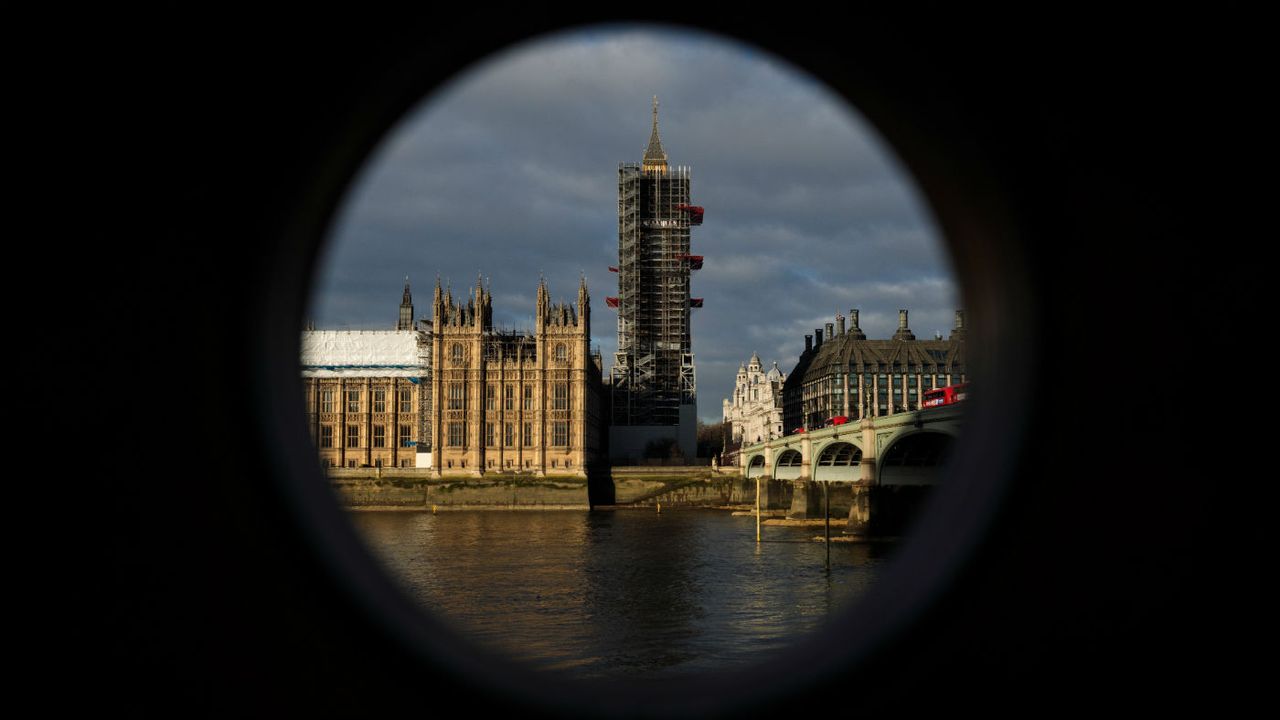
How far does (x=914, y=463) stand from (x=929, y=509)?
51768mm

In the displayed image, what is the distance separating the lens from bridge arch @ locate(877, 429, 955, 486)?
51.1 m

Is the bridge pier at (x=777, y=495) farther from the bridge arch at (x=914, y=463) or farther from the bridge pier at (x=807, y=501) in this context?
the bridge arch at (x=914, y=463)

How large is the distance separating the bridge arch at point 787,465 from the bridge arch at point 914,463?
41.7 ft

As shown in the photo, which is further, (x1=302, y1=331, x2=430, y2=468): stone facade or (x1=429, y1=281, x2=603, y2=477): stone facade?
(x1=302, y1=331, x2=430, y2=468): stone facade

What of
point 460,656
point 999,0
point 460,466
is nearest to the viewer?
point 999,0

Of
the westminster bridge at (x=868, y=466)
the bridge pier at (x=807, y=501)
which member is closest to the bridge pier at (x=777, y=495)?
the westminster bridge at (x=868, y=466)

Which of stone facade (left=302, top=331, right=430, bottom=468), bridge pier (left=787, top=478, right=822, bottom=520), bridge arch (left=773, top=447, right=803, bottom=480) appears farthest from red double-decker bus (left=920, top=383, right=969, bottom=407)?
stone facade (left=302, top=331, right=430, bottom=468)

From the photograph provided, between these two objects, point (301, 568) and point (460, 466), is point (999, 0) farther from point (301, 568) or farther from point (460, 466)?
point (460, 466)

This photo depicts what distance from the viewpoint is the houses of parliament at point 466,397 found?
73938 millimetres

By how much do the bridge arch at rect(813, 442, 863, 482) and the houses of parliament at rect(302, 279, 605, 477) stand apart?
2199 cm

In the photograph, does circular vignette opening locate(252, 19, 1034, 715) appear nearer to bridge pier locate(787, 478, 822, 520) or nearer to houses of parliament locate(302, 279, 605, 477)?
bridge pier locate(787, 478, 822, 520)

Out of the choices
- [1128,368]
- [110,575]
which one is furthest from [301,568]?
[1128,368]

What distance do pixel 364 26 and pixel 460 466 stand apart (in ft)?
235

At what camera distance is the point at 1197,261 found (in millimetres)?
3781
